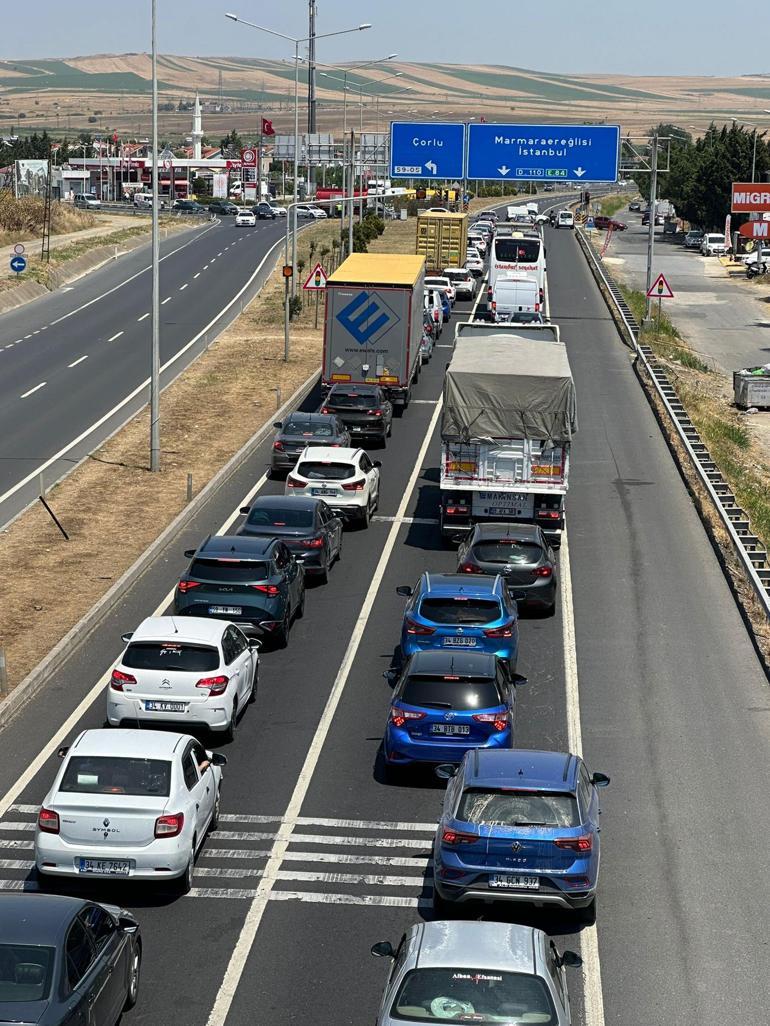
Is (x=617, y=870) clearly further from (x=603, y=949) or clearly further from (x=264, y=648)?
(x=264, y=648)

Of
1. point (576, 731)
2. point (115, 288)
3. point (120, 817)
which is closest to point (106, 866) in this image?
point (120, 817)

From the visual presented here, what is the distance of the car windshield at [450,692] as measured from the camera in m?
18.4

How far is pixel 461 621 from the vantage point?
73.0 feet

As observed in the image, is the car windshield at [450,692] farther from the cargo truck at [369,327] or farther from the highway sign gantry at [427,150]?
the highway sign gantry at [427,150]

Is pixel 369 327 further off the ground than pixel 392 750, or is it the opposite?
pixel 369 327

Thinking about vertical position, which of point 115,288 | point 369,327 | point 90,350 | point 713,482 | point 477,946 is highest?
point 369,327

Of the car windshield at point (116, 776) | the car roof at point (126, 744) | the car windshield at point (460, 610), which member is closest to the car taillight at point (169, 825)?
the car windshield at point (116, 776)

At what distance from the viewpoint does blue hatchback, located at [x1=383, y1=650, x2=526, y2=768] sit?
18219 mm

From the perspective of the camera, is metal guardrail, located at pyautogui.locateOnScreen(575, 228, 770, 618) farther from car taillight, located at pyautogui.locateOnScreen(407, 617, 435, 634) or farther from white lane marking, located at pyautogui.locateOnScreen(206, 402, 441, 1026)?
white lane marking, located at pyautogui.locateOnScreen(206, 402, 441, 1026)

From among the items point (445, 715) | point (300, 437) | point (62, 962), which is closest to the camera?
point (62, 962)

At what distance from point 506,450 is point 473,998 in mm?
20191

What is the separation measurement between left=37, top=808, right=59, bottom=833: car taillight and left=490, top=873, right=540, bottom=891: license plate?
4160 millimetres

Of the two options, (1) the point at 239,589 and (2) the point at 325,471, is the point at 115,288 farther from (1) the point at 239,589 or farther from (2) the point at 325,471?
(1) the point at 239,589

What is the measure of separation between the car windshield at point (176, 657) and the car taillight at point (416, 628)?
3556 millimetres
